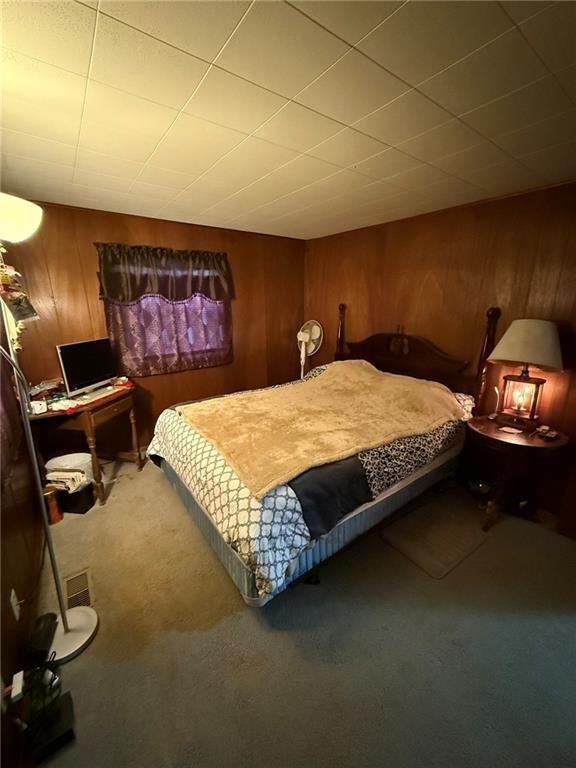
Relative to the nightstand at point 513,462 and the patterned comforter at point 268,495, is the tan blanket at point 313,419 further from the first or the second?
the nightstand at point 513,462

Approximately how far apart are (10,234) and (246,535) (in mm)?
1806

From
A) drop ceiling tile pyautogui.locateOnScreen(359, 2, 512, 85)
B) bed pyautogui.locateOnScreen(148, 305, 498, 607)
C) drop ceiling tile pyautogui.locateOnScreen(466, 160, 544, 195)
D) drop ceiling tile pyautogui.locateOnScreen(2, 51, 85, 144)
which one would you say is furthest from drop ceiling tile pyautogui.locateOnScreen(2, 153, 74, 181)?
drop ceiling tile pyautogui.locateOnScreen(466, 160, 544, 195)

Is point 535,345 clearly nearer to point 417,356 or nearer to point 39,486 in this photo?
point 417,356

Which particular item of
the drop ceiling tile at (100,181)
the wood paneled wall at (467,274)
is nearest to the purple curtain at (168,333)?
the drop ceiling tile at (100,181)

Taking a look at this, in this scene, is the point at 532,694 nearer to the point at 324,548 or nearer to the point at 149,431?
the point at 324,548

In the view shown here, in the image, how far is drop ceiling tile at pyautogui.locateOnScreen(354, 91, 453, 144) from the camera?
1.34 metres

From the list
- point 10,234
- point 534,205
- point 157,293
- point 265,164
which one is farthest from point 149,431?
point 534,205

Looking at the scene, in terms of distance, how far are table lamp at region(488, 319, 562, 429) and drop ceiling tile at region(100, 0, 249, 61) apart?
2.26 meters

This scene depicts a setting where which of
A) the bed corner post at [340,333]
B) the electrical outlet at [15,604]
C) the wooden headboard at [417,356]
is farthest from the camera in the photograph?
the bed corner post at [340,333]

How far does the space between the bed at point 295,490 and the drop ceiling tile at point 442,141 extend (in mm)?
1326

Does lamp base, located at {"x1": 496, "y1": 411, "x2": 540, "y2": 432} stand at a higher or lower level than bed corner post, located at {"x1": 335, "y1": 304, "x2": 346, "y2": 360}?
lower

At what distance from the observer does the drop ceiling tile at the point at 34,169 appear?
1868mm

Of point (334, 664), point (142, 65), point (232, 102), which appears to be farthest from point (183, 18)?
point (334, 664)

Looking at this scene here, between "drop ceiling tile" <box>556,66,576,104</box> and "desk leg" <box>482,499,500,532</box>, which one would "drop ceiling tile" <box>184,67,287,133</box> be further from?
"desk leg" <box>482,499,500,532</box>
